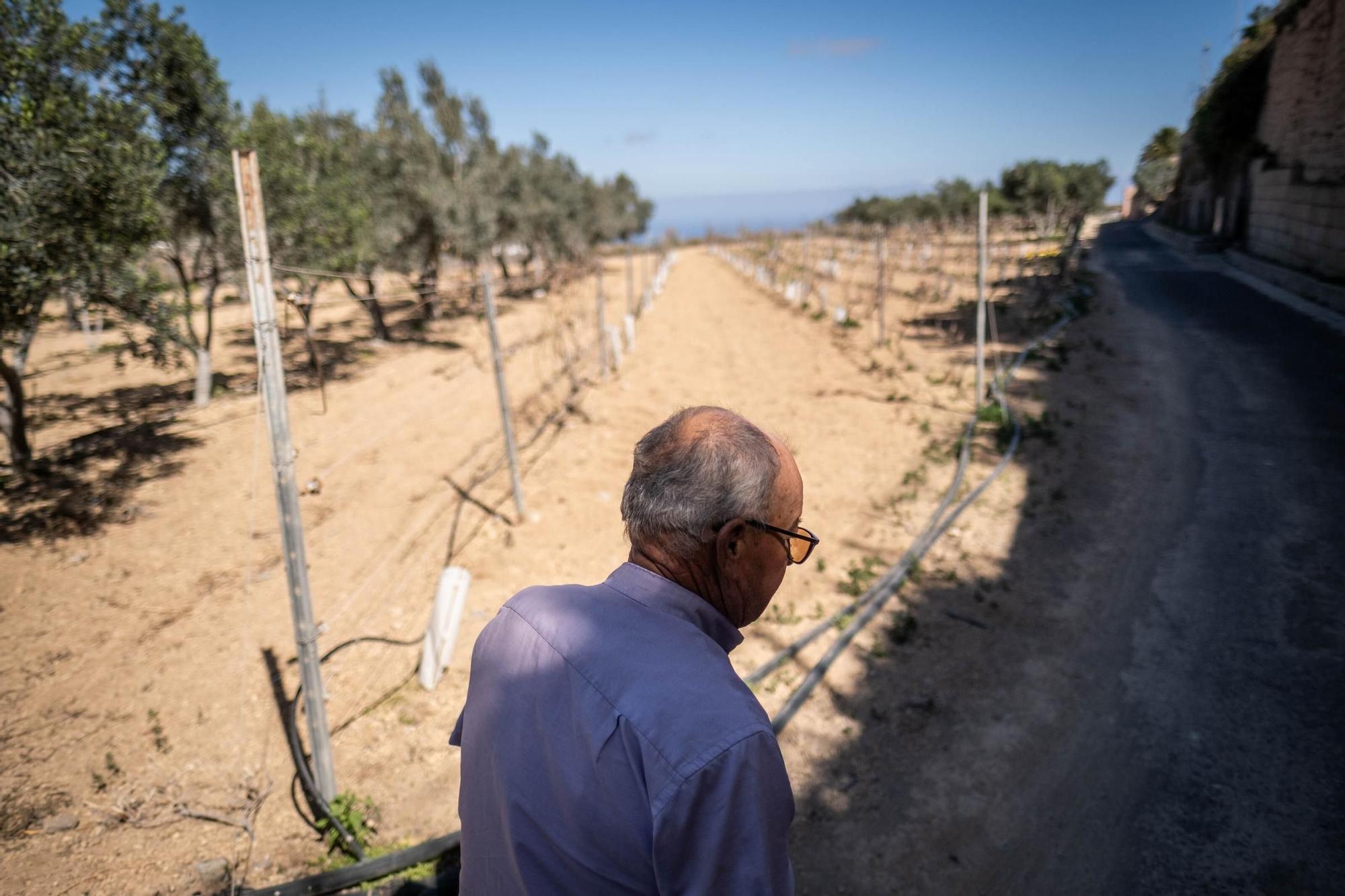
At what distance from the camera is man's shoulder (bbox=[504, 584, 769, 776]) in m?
1.03

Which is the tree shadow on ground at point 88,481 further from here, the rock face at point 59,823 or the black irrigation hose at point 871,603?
the black irrigation hose at point 871,603

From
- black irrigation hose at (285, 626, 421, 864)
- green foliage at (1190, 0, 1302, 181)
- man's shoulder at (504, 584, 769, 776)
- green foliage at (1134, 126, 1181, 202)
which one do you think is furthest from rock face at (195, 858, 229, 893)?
green foliage at (1134, 126, 1181, 202)

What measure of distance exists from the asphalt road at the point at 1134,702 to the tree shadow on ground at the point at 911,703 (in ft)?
0.05

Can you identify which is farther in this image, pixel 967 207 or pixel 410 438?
pixel 967 207

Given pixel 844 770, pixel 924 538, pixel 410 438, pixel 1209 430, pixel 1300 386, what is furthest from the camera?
pixel 410 438

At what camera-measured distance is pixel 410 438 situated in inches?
407

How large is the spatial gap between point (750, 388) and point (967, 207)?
137 feet

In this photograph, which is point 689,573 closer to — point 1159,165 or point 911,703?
point 911,703

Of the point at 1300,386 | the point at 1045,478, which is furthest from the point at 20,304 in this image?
the point at 1300,386

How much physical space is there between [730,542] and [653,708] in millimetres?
387

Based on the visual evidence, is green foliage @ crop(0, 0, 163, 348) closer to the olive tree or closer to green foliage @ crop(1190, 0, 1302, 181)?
the olive tree

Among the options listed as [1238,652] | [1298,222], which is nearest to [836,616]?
[1238,652]

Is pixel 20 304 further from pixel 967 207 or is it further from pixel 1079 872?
pixel 967 207

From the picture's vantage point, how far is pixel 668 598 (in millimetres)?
1289
